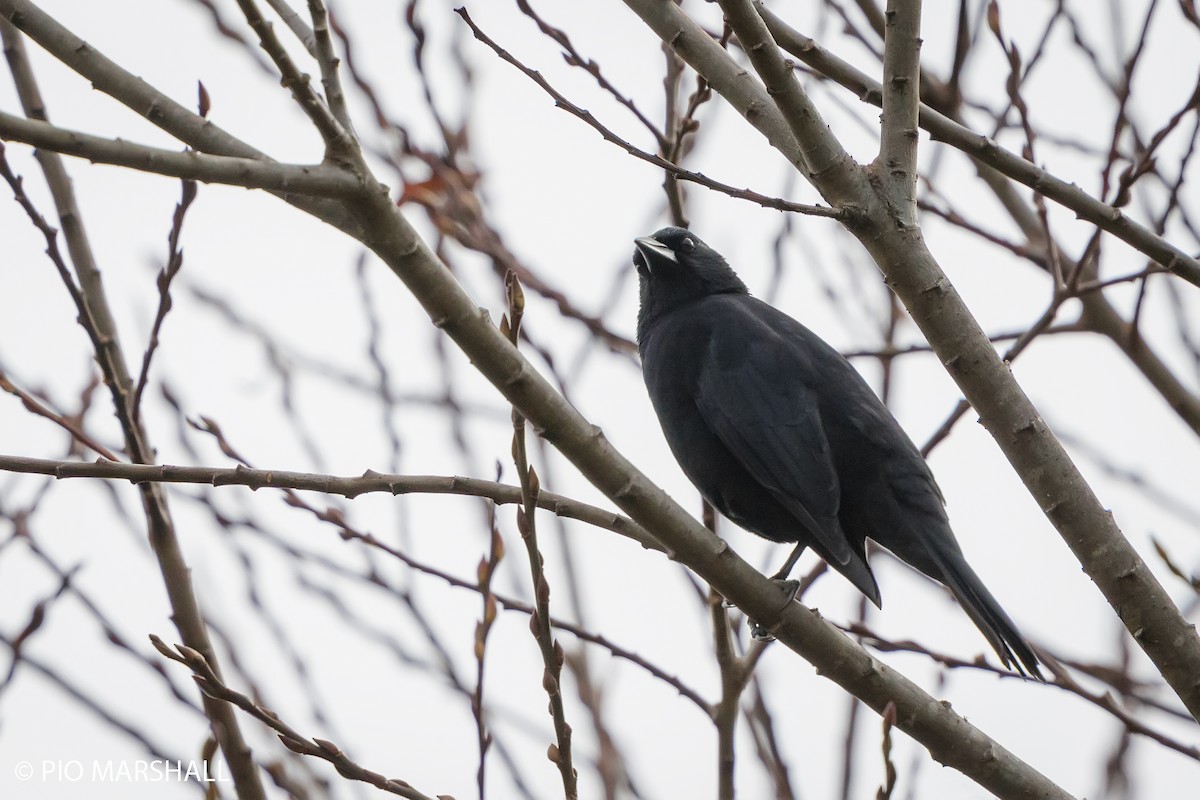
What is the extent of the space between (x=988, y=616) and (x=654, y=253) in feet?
6.97

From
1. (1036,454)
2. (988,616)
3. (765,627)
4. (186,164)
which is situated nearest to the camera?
(186,164)

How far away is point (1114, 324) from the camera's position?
3.61 metres

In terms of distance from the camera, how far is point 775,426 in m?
3.86

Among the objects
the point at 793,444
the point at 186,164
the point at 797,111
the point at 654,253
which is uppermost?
the point at 654,253

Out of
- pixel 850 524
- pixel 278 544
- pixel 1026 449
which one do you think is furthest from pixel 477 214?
pixel 1026 449

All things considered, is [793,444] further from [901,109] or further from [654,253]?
[901,109]

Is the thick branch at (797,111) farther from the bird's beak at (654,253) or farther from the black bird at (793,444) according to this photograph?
the bird's beak at (654,253)

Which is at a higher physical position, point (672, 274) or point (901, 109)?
point (672, 274)

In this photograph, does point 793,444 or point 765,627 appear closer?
point 765,627

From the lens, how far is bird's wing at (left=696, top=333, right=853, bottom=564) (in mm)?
3674

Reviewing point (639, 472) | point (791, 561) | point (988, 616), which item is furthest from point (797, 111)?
point (791, 561)

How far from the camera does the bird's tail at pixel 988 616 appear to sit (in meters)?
3.06

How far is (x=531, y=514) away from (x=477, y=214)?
2064mm

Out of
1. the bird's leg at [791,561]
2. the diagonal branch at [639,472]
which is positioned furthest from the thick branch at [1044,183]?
the bird's leg at [791,561]
